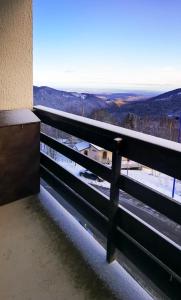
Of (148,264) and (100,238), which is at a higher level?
(148,264)

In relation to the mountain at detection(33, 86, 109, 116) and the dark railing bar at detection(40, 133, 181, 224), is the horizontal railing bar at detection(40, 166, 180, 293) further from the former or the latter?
the mountain at detection(33, 86, 109, 116)

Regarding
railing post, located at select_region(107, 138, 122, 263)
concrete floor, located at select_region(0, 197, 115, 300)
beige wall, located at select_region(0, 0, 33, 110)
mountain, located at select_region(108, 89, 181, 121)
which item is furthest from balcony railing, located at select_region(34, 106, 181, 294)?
mountain, located at select_region(108, 89, 181, 121)

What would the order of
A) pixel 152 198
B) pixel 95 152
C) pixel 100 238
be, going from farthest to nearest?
pixel 95 152 → pixel 100 238 → pixel 152 198

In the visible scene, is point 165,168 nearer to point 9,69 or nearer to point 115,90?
point 9,69

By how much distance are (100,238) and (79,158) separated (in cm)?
58

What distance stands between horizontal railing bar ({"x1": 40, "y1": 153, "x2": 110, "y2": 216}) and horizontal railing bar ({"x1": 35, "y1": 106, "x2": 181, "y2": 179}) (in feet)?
1.09

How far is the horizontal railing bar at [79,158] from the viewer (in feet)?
4.90

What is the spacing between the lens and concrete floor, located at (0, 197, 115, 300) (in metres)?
1.27

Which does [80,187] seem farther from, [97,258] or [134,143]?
[134,143]

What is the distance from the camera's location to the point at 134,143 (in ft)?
3.96

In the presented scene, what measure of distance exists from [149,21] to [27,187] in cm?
650

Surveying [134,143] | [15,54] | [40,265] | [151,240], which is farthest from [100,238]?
[15,54]

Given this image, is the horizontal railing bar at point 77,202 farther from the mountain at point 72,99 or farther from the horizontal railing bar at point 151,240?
the mountain at point 72,99

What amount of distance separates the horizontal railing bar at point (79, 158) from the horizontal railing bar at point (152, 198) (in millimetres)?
170
